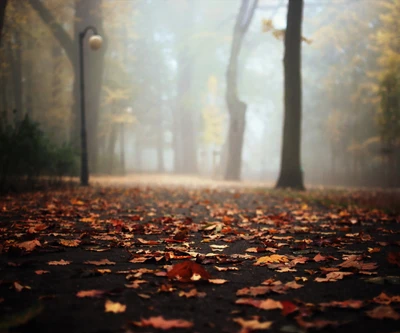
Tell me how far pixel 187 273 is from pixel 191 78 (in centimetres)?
3914

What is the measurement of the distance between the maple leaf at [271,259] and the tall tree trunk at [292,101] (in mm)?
10938

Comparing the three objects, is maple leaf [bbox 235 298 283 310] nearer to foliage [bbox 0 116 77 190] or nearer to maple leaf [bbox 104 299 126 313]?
maple leaf [bbox 104 299 126 313]

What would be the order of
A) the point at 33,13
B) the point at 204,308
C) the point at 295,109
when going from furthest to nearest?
the point at 33,13 → the point at 295,109 → the point at 204,308

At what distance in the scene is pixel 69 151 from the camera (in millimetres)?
12367

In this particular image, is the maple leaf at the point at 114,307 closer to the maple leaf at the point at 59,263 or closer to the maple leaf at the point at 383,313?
the maple leaf at the point at 59,263

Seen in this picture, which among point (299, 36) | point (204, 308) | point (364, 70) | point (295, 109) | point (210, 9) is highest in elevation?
point (210, 9)

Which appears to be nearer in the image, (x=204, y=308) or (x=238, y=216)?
(x=204, y=308)

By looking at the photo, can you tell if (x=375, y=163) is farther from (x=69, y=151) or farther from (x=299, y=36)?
→ (x=69, y=151)

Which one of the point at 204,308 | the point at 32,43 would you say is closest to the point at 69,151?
the point at 204,308

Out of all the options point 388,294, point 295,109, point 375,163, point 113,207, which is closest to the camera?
point 388,294

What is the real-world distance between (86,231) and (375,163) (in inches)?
1167

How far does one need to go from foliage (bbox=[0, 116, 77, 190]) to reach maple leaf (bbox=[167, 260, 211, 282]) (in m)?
7.85

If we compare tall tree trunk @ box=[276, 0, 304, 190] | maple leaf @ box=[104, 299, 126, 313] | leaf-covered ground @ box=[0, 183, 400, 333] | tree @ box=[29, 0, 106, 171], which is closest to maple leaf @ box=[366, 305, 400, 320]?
leaf-covered ground @ box=[0, 183, 400, 333]

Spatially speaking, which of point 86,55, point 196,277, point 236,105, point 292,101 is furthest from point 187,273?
point 86,55
